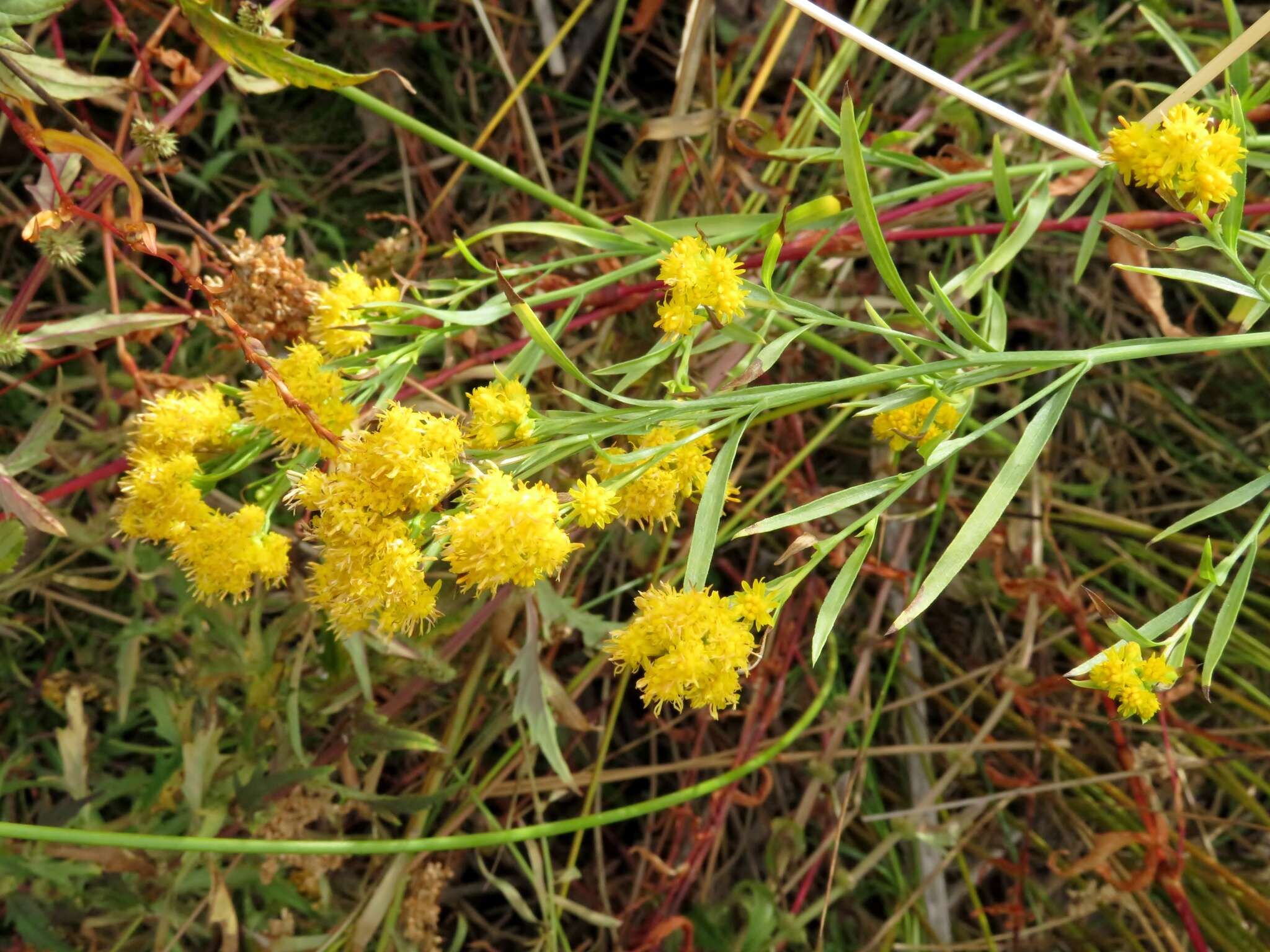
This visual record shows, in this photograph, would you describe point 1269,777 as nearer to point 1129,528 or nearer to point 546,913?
point 1129,528

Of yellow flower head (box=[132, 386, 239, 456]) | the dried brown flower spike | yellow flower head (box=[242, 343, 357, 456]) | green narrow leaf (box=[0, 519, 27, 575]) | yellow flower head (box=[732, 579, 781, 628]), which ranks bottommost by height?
green narrow leaf (box=[0, 519, 27, 575])

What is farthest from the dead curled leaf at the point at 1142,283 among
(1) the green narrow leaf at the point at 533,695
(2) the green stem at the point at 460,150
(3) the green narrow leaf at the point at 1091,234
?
(1) the green narrow leaf at the point at 533,695

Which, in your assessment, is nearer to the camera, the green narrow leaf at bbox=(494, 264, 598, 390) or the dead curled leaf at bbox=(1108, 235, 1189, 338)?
the green narrow leaf at bbox=(494, 264, 598, 390)

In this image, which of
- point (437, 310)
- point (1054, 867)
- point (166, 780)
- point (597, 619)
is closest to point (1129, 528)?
point (1054, 867)

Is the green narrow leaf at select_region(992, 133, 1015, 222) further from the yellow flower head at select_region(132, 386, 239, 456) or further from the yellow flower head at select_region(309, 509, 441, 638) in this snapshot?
the yellow flower head at select_region(132, 386, 239, 456)

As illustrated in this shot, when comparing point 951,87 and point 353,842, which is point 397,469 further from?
point 951,87

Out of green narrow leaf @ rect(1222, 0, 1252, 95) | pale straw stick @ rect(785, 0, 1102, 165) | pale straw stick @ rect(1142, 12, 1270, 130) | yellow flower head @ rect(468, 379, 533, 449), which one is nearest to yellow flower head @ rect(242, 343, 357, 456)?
yellow flower head @ rect(468, 379, 533, 449)
